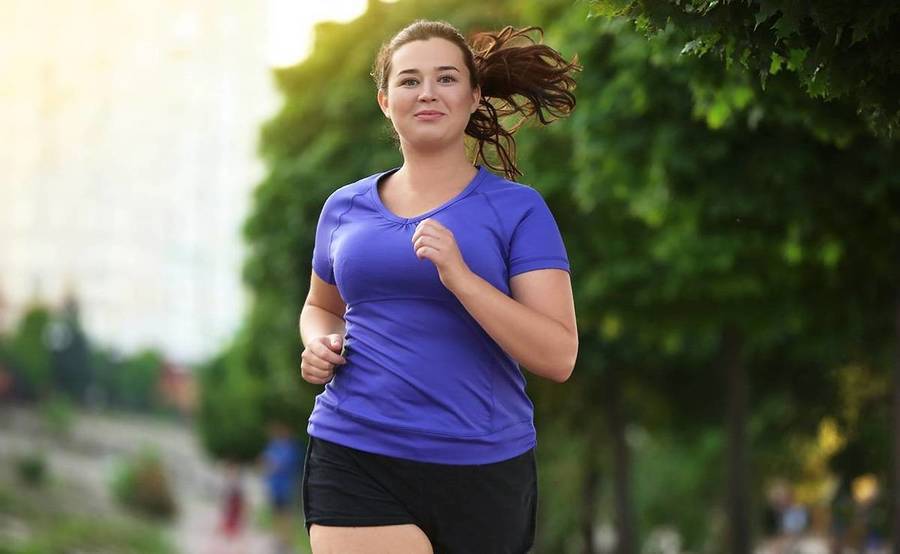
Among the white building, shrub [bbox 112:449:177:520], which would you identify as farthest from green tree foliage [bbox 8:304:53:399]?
shrub [bbox 112:449:177:520]

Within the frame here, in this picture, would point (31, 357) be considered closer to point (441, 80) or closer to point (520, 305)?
point (441, 80)

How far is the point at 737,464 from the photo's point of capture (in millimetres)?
20969

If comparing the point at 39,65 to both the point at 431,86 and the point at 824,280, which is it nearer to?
the point at 824,280

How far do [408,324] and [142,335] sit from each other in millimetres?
40620

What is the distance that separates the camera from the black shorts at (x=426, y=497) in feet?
12.3

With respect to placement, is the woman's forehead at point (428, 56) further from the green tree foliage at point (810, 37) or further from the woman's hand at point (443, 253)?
the green tree foliage at point (810, 37)

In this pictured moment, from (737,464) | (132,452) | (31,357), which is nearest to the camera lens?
(737,464)

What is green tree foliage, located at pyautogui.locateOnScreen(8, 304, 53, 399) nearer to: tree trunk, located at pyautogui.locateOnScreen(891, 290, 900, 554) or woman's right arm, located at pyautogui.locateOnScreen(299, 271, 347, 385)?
tree trunk, located at pyautogui.locateOnScreen(891, 290, 900, 554)

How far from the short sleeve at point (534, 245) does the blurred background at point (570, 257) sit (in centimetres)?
80

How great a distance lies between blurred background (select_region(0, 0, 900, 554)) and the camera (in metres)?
12.3

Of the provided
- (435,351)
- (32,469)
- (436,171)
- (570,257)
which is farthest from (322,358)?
(32,469)

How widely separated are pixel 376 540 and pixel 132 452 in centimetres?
3852

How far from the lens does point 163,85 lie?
4538 cm

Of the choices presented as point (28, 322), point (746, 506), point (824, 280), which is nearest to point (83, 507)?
point (28, 322)
